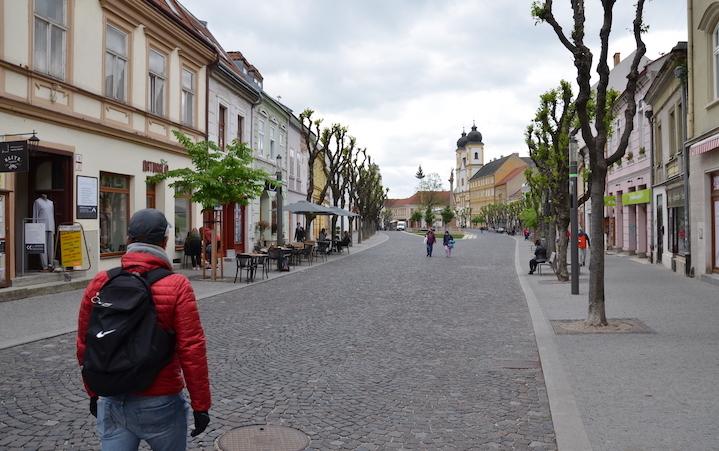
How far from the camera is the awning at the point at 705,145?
15.4m

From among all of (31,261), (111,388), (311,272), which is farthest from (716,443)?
(311,272)

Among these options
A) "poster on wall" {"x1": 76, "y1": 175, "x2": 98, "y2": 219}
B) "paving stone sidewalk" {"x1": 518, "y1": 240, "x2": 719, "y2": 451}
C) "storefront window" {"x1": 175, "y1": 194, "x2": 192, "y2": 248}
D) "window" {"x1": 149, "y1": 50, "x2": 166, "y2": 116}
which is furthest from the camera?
"storefront window" {"x1": 175, "y1": 194, "x2": 192, "y2": 248}

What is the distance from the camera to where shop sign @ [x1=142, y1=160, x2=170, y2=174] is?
19.1 meters

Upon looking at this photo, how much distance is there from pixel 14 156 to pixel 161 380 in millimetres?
10761

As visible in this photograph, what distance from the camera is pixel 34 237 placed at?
14.3 m

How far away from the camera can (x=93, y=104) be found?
16188 millimetres

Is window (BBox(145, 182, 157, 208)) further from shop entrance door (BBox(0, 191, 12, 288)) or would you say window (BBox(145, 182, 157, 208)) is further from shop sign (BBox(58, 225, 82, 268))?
shop entrance door (BBox(0, 191, 12, 288))

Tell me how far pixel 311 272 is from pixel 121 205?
6.92 meters

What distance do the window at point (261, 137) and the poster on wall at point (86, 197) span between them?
15168 millimetres

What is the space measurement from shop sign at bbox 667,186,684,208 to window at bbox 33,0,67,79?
56.6 feet

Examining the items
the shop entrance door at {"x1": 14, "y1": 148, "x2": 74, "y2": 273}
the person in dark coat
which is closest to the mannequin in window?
the shop entrance door at {"x1": 14, "y1": 148, "x2": 74, "y2": 273}

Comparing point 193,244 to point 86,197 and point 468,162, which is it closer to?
point 86,197

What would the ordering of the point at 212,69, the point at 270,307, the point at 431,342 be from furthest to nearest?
the point at 212,69, the point at 270,307, the point at 431,342

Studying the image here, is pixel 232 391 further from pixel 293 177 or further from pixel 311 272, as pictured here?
pixel 293 177
